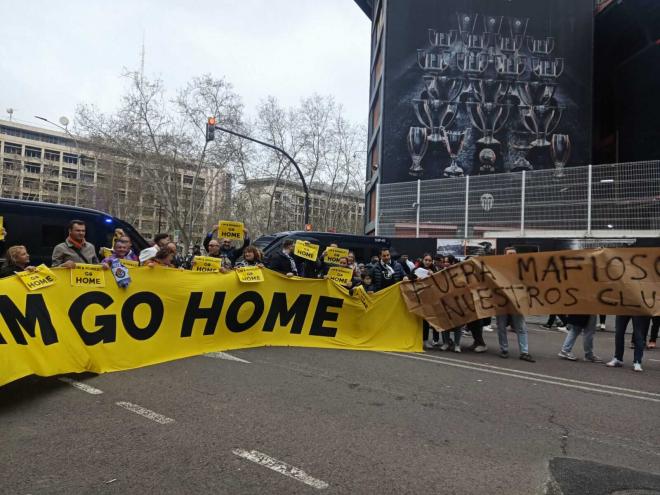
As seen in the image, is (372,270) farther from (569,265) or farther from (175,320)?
(175,320)

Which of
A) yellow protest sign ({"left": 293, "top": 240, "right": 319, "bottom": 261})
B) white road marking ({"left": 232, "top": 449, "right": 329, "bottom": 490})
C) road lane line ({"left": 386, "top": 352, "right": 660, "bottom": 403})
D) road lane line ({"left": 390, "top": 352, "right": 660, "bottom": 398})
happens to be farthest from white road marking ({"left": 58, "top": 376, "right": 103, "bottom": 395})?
yellow protest sign ({"left": 293, "top": 240, "right": 319, "bottom": 261})

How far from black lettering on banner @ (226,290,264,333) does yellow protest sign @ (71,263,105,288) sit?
6.63 ft

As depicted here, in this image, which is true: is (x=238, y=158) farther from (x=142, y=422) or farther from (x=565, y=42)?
(x=142, y=422)

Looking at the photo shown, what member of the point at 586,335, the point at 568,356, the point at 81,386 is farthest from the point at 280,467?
the point at 586,335

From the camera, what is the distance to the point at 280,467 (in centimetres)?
362

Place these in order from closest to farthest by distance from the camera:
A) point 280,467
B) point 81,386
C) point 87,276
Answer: point 280,467 < point 81,386 < point 87,276

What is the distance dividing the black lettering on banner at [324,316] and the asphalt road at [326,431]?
4.56 ft

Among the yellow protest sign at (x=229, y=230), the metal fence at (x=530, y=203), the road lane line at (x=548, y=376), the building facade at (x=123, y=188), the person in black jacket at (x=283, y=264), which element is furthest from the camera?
the building facade at (x=123, y=188)

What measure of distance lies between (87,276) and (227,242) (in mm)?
4691

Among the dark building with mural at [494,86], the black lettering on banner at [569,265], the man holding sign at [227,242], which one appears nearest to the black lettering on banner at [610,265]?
the black lettering on banner at [569,265]

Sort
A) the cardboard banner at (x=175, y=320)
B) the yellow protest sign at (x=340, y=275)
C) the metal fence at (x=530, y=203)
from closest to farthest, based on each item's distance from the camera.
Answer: the cardboard banner at (x=175, y=320) → the yellow protest sign at (x=340, y=275) → the metal fence at (x=530, y=203)

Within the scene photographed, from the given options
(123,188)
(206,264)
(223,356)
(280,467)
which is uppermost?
(123,188)

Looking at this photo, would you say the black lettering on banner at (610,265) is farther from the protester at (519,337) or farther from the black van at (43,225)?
the black van at (43,225)

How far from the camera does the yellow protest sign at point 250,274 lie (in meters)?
7.70
